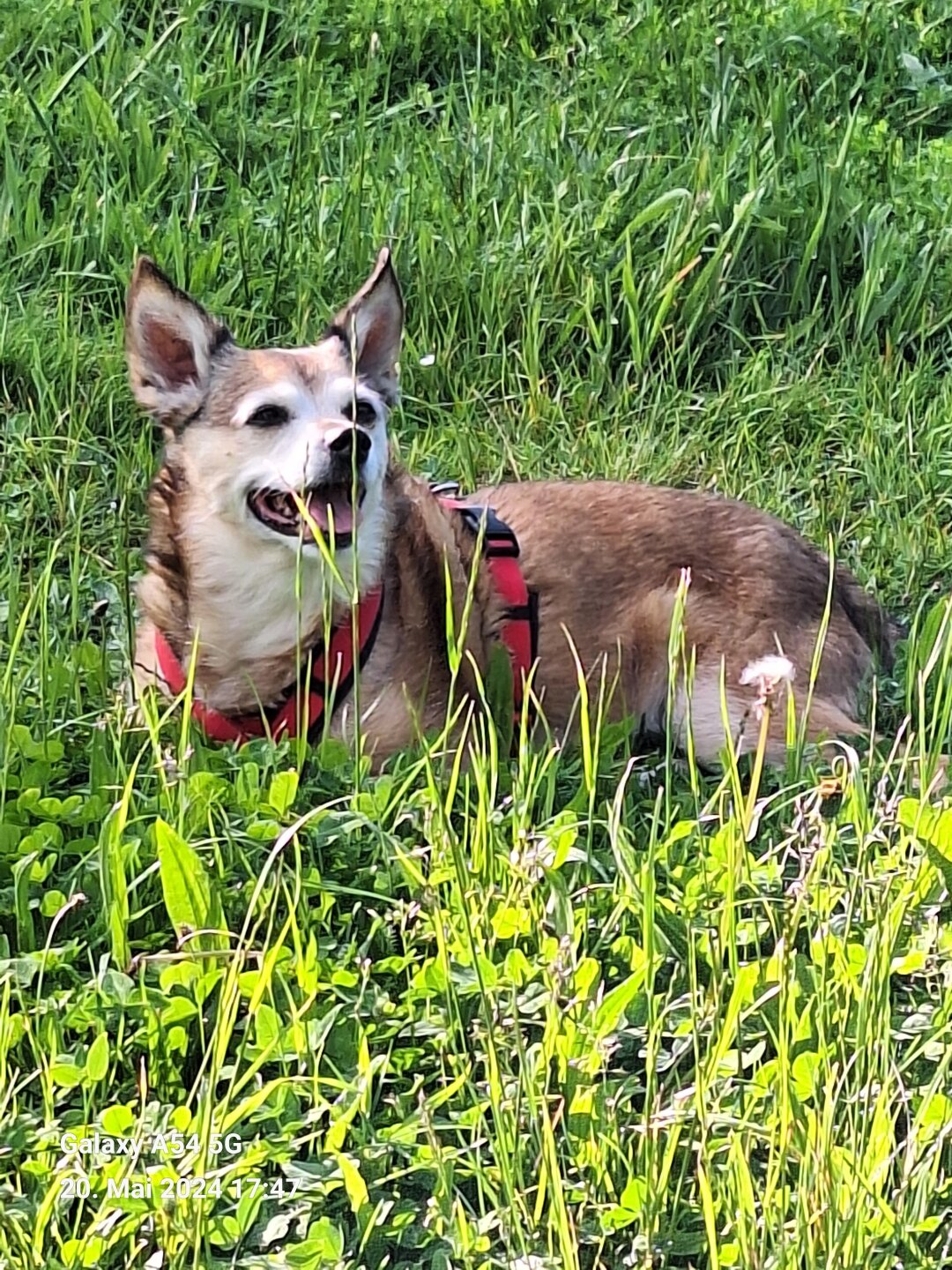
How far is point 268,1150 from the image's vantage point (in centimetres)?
180

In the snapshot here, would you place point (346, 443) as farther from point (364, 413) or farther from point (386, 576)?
point (386, 576)

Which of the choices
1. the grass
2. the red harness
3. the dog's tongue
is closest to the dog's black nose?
the dog's tongue

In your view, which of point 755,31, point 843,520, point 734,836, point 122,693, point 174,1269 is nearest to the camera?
point 174,1269

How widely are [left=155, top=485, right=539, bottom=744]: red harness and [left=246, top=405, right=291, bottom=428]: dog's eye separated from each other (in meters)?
0.41

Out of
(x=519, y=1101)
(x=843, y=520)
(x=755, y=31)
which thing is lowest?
(x=843, y=520)

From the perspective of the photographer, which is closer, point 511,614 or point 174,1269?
point 174,1269

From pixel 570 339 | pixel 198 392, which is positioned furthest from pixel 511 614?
pixel 570 339

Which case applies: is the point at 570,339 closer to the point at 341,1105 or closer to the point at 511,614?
the point at 511,614

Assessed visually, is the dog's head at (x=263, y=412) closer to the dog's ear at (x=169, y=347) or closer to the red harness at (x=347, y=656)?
the dog's ear at (x=169, y=347)

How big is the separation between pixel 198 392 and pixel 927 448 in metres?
2.12

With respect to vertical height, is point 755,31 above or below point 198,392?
above

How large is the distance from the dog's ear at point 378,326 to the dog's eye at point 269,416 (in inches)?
9.3

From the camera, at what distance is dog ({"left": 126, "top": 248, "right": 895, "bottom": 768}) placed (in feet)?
9.79

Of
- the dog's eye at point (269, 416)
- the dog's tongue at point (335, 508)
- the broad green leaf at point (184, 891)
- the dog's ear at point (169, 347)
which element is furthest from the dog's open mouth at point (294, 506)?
the broad green leaf at point (184, 891)
